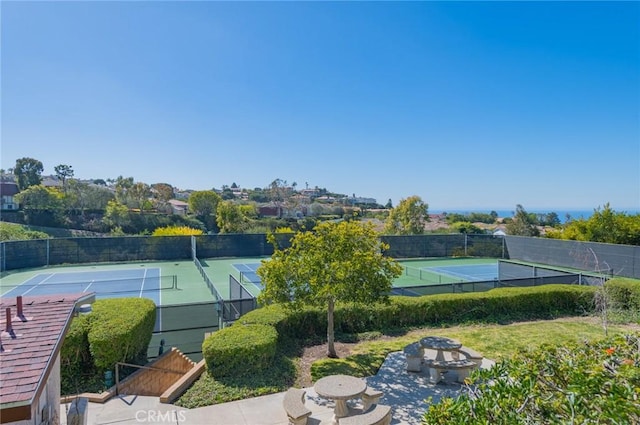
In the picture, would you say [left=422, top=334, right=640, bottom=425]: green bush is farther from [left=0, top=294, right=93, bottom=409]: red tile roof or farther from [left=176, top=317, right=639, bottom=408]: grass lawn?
[left=176, top=317, right=639, bottom=408]: grass lawn

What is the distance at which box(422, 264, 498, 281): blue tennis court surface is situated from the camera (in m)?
21.0

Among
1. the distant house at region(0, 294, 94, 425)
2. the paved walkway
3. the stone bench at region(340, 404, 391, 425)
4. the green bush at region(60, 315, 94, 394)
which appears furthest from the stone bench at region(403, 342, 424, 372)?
the green bush at region(60, 315, 94, 394)

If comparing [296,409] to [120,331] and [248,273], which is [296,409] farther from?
[248,273]

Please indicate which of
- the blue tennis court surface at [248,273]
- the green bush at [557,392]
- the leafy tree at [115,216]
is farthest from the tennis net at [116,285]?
the leafy tree at [115,216]

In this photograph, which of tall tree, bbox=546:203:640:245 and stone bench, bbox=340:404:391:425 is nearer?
→ stone bench, bbox=340:404:391:425

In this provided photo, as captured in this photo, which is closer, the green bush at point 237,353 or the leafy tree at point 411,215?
the green bush at point 237,353

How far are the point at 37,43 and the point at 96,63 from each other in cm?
415

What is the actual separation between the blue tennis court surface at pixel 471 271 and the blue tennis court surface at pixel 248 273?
1077 centimetres

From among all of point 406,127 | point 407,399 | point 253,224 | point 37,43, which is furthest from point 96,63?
point 253,224

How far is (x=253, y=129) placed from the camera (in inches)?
1127

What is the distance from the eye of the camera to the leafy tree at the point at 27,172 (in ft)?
196

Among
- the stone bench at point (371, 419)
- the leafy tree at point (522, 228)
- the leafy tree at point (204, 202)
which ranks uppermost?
the leafy tree at point (204, 202)
